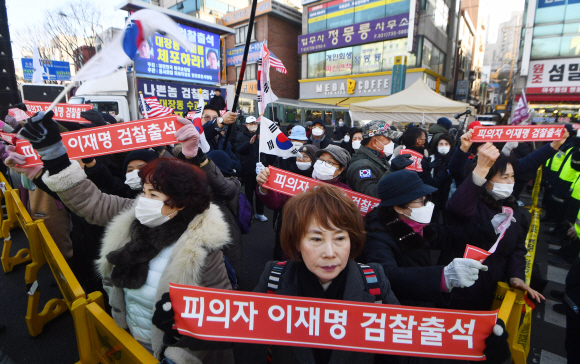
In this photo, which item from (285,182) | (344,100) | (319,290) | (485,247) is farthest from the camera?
(344,100)

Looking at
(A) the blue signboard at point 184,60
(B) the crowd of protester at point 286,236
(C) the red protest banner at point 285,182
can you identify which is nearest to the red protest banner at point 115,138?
(B) the crowd of protester at point 286,236

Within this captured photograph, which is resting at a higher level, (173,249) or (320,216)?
(320,216)

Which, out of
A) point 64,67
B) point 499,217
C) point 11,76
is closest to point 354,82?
point 64,67

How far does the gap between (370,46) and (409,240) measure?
75.0 ft

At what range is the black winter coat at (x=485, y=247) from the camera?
212 cm

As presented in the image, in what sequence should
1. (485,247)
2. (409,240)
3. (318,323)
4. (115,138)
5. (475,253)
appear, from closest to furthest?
(318,323)
(475,253)
(409,240)
(485,247)
(115,138)

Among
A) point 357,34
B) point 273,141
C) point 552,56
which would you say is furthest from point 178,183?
point 552,56

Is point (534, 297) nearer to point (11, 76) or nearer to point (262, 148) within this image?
point (262, 148)

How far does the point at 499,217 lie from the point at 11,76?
7.95 m

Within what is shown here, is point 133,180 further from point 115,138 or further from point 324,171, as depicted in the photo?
point 324,171

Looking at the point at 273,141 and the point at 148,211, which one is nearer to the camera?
the point at 148,211

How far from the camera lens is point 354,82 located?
2267 centimetres

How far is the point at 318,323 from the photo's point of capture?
48.4 inches

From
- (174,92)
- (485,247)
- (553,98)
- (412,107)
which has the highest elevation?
(553,98)
